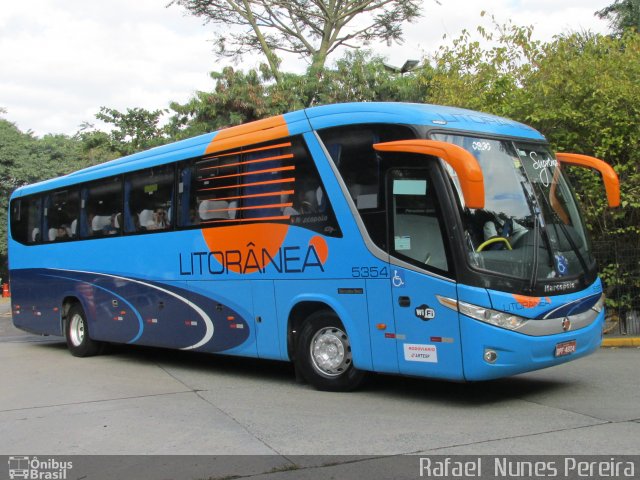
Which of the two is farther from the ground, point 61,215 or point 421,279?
point 61,215

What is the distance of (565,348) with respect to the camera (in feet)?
24.7

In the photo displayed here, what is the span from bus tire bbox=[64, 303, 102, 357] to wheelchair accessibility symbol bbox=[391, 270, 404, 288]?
761 centimetres

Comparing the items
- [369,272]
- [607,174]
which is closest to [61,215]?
[369,272]

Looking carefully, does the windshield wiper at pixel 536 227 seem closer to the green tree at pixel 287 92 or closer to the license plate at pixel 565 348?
the license plate at pixel 565 348

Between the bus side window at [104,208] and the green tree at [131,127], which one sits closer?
the bus side window at [104,208]

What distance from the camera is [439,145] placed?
6941mm

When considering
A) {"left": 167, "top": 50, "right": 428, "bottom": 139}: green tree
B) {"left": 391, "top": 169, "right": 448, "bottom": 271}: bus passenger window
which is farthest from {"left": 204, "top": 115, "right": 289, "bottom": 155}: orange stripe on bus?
{"left": 167, "top": 50, "right": 428, "bottom": 139}: green tree

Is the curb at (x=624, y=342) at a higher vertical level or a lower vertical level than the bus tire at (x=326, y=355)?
lower

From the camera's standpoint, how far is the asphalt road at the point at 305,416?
6.03 metres

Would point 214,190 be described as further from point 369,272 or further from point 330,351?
point 369,272

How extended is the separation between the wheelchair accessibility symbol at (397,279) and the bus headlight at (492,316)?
28.1 inches

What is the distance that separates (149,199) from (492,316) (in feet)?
20.8

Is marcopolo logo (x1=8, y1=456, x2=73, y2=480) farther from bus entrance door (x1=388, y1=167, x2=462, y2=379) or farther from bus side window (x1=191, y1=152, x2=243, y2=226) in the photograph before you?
bus side window (x1=191, y1=152, x2=243, y2=226)

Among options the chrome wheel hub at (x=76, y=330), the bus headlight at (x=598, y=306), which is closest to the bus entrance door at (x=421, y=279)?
the bus headlight at (x=598, y=306)
